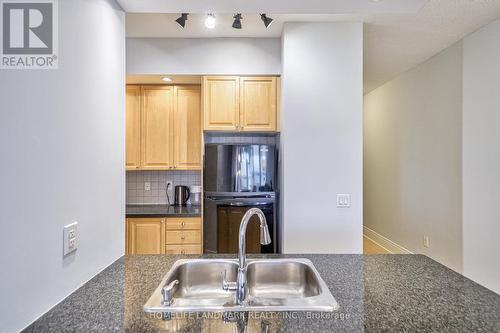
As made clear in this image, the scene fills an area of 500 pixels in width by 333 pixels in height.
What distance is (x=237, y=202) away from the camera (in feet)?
8.96

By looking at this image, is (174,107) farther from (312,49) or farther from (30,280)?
(30,280)

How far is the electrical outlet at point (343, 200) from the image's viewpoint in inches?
98.0

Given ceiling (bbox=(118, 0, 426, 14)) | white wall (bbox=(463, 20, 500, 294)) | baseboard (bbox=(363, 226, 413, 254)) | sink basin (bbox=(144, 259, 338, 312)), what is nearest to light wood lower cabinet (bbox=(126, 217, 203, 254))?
sink basin (bbox=(144, 259, 338, 312))

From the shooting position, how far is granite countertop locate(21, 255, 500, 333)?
0.84 m

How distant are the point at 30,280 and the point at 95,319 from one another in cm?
24

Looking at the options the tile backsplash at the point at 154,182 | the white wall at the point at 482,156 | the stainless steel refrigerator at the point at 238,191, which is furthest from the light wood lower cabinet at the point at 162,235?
the white wall at the point at 482,156

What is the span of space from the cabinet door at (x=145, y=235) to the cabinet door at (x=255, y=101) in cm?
134

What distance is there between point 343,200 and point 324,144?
53cm

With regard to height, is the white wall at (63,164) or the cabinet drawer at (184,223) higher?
the white wall at (63,164)

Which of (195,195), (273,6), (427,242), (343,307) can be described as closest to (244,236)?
(343,307)

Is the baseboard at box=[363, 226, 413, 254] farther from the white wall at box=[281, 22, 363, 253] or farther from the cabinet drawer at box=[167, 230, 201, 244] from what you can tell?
the cabinet drawer at box=[167, 230, 201, 244]

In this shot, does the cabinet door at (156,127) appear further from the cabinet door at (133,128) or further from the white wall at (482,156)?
the white wall at (482,156)

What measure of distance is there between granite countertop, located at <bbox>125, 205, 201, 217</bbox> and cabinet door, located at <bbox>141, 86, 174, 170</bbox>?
468 mm

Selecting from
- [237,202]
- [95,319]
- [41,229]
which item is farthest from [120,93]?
[237,202]
